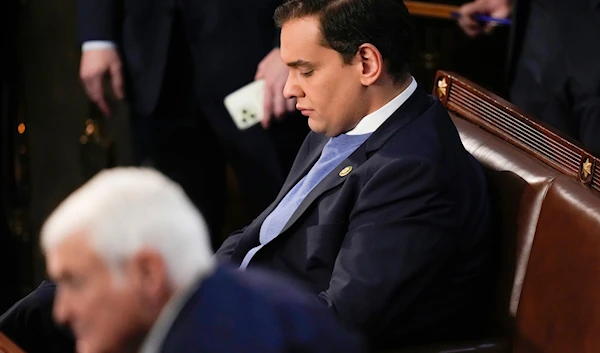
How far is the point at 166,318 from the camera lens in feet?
4.26

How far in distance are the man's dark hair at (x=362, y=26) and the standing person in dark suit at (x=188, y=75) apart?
0.77 m

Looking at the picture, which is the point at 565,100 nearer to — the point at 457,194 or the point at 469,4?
the point at 469,4

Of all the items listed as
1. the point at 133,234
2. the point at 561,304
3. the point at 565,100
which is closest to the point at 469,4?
the point at 565,100

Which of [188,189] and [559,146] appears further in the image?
[188,189]

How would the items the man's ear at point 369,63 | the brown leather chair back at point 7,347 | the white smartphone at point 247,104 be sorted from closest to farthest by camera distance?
the brown leather chair back at point 7,347
the man's ear at point 369,63
the white smartphone at point 247,104

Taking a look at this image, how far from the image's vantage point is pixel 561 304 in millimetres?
2016

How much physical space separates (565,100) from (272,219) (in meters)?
0.91

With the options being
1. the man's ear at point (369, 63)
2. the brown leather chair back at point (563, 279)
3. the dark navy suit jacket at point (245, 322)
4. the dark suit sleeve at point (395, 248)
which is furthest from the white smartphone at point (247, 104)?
the dark navy suit jacket at point (245, 322)

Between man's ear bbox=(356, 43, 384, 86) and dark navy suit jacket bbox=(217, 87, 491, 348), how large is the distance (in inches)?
3.3

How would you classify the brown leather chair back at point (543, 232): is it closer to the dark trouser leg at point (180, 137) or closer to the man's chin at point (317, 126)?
the man's chin at point (317, 126)

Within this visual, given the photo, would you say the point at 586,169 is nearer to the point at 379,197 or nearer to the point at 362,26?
the point at 379,197

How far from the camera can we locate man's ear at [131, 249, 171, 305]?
1.29 m

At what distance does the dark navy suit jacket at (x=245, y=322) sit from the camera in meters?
1.30

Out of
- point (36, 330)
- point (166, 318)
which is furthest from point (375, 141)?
point (166, 318)
